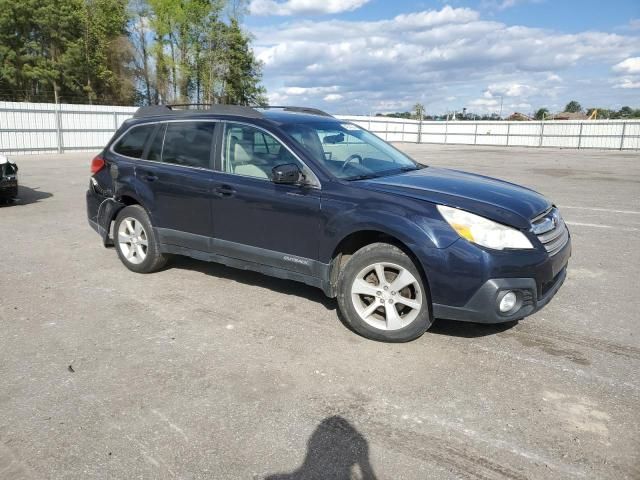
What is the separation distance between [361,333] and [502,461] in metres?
1.60

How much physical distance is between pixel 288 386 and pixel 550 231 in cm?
230

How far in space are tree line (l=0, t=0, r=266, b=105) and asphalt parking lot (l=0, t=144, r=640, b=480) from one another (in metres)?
39.2

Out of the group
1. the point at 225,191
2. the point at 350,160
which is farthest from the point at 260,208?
the point at 350,160

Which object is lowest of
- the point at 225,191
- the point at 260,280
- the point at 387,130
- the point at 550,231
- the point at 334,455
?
the point at 334,455

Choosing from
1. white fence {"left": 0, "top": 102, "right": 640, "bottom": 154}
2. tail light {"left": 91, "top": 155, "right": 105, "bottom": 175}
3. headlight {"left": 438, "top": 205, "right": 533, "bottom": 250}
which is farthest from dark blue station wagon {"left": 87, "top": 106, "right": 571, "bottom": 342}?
white fence {"left": 0, "top": 102, "right": 640, "bottom": 154}

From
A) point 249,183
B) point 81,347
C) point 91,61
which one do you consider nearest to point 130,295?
point 81,347

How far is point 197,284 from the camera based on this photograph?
5.29 m

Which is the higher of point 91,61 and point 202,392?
point 91,61

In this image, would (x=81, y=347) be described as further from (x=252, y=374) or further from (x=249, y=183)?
(x=249, y=183)

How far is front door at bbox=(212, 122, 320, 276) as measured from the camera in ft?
13.9

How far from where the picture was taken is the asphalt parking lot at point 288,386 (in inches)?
102

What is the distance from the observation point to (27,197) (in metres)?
11.0

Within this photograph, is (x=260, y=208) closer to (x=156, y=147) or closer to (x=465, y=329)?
(x=156, y=147)

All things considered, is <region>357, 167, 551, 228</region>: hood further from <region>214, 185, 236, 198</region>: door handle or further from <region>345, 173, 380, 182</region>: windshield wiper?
<region>214, 185, 236, 198</region>: door handle
